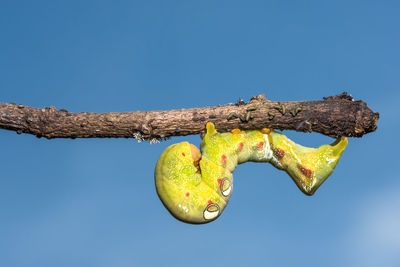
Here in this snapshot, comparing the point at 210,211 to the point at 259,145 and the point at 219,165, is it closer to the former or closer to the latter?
the point at 219,165

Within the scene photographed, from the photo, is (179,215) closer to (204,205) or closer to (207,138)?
(204,205)

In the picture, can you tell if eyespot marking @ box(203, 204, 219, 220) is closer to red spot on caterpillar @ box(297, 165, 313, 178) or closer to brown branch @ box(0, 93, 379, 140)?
brown branch @ box(0, 93, 379, 140)

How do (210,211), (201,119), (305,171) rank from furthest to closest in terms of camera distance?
1. (305,171)
2. (210,211)
3. (201,119)

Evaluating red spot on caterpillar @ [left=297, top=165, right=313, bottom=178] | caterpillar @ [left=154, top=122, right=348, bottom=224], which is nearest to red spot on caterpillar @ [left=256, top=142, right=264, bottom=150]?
caterpillar @ [left=154, top=122, right=348, bottom=224]

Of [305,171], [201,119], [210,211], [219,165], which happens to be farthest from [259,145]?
[210,211]

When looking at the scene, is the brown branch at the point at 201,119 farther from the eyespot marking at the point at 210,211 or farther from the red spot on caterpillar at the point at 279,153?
the eyespot marking at the point at 210,211

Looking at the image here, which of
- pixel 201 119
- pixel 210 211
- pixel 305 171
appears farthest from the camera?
pixel 305 171

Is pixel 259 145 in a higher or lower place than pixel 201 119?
lower

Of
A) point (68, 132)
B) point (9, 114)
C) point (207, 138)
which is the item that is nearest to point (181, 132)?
point (207, 138)
